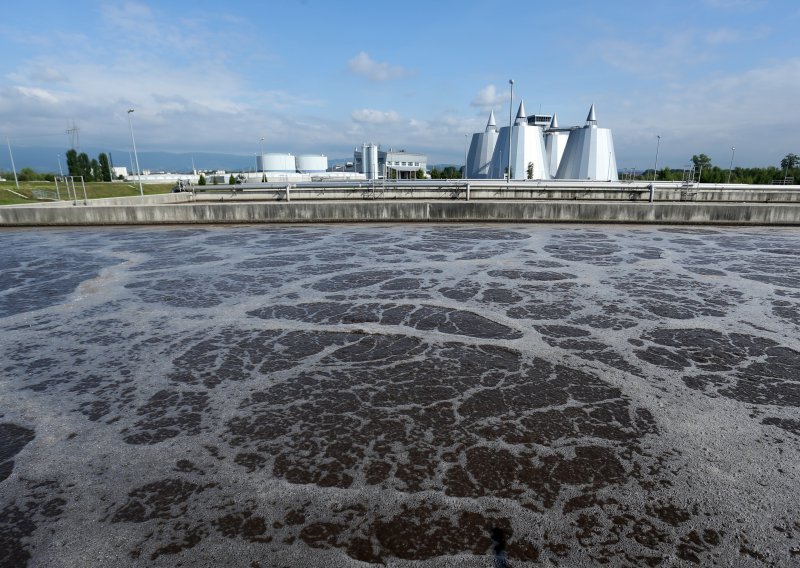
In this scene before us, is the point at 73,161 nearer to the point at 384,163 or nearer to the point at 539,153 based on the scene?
the point at 384,163

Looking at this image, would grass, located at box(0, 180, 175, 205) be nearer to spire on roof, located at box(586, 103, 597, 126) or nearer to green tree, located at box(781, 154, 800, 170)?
spire on roof, located at box(586, 103, 597, 126)

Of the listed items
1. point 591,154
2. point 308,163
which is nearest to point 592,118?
point 591,154

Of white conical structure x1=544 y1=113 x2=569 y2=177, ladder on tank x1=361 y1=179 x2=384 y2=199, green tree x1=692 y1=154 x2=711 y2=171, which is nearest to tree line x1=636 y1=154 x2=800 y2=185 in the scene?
green tree x1=692 y1=154 x2=711 y2=171

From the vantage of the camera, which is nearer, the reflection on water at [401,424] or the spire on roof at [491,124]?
the reflection on water at [401,424]

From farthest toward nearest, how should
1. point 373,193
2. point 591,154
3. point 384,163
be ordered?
1. point 384,163
2. point 591,154
3. point 373,193

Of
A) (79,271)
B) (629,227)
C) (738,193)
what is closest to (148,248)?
(79,271)

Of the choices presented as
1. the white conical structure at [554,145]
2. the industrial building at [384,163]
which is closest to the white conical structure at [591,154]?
the white conical structure at [554,145]

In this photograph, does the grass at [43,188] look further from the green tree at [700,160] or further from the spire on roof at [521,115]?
the green tree at [700,160]
